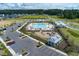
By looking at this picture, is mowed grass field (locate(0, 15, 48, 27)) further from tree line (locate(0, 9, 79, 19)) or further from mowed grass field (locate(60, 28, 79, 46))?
mowed grass field (locate(60, 28, 79, 46))

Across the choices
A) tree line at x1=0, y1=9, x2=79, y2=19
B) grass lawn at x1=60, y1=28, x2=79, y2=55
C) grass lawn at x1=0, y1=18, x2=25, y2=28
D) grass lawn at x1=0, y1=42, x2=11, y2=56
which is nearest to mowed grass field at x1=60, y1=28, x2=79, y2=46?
grass lawn at x1=60, y1=28, x2=79, y2=55

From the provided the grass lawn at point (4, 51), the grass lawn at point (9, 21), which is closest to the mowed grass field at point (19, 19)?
the grass lawn at point (9, 21)

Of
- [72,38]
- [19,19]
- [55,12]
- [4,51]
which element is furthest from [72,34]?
[4,51]

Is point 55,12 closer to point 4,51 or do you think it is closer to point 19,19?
point 19,19

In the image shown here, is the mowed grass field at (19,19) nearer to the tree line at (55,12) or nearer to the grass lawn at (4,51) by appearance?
the tree line at (55,12)

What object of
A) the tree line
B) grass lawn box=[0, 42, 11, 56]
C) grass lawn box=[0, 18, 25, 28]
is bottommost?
grass lawn box=[0, 42, 11, 56]

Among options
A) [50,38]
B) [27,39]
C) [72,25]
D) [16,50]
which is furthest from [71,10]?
[16,50]

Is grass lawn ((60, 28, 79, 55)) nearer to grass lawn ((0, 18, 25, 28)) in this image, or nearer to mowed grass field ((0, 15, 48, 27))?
mowed grass field ((0, 15, 48, 27))

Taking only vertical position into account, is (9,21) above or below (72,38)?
above

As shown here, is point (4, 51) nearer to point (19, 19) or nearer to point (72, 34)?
point (19, 19)

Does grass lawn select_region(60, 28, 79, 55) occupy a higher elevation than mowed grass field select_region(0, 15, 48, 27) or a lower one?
lower

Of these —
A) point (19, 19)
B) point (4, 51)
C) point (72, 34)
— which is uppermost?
point (19, 19)

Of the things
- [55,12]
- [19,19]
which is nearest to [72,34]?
[55,12]
